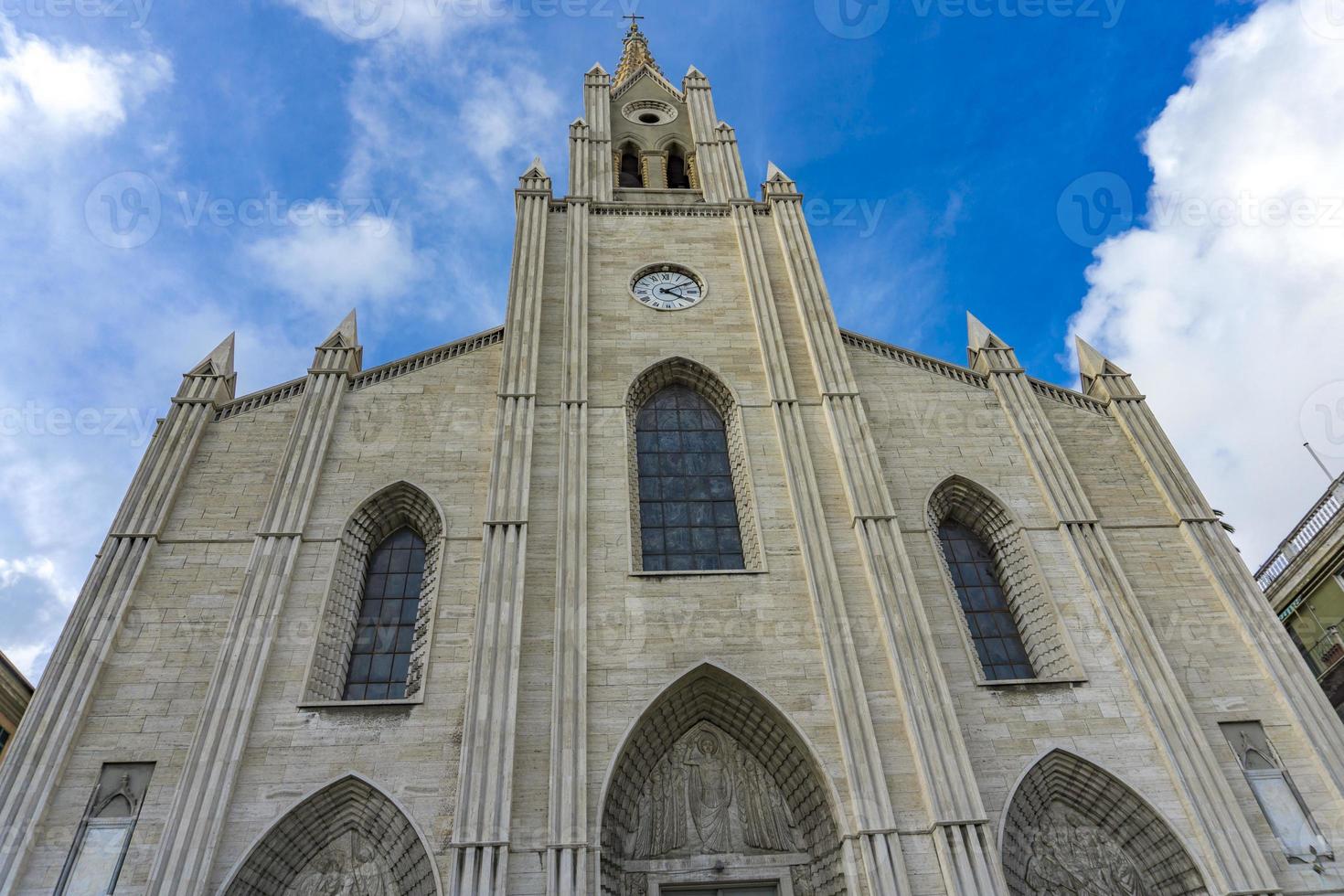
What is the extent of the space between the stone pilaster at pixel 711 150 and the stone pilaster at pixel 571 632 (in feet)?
19.1

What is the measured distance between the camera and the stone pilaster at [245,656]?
34.8ft

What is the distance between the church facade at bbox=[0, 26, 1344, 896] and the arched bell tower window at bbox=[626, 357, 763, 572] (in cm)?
8

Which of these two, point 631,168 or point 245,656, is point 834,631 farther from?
point 631,168

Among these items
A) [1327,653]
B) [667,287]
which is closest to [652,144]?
[667,287]

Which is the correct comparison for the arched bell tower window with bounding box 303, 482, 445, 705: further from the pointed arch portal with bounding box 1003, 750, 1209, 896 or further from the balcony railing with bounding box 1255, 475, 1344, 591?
the balcony railing with bounding box 1255, 475, 1344, 591

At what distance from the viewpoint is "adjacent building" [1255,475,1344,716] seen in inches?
707

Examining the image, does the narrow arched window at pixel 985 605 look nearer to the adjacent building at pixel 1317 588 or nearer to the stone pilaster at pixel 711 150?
the adjacent building at pixel 1317 588

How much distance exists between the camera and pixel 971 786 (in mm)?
11438

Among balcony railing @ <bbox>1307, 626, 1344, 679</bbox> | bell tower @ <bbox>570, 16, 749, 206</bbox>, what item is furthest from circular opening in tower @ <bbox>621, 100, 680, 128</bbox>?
balcony railing @ <bbox>1307, 626, 1344, 679</bbox>

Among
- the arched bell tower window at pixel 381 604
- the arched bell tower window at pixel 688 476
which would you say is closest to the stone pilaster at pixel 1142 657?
the arched bell tower window at pixel 688 476

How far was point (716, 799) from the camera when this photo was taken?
1224cm

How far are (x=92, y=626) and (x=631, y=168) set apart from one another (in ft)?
60.4

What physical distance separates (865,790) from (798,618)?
2782 mm

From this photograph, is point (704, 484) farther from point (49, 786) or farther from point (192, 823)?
point (49, 786)
